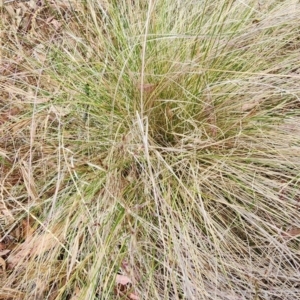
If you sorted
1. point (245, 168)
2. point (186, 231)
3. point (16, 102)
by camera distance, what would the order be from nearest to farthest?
point (186, 231)
point (245, 168)
point (16, 102)

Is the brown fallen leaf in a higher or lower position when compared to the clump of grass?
lower

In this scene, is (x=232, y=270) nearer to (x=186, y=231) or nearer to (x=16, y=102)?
(x=186, y=231)

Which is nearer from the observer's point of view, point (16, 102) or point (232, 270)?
point (232, 270)

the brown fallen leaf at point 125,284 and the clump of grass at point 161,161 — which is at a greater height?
the clump of grass at point 161,161

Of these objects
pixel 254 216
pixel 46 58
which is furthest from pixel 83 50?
pixel 254 216

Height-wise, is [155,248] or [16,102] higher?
[16,102]

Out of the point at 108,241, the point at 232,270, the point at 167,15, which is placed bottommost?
the point at 232,270

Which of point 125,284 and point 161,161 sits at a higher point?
point 161,161

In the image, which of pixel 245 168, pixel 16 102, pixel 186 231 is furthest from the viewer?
pixel 16 102
